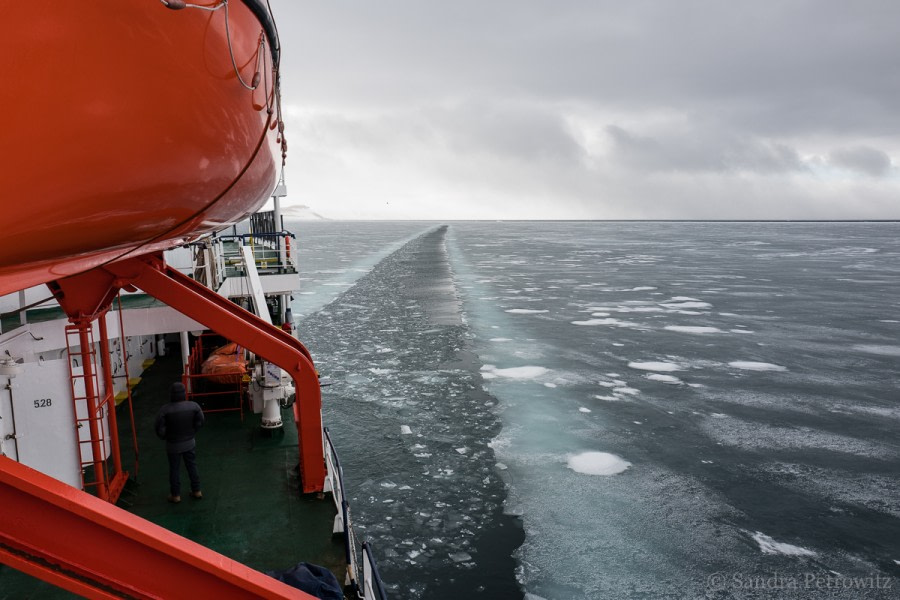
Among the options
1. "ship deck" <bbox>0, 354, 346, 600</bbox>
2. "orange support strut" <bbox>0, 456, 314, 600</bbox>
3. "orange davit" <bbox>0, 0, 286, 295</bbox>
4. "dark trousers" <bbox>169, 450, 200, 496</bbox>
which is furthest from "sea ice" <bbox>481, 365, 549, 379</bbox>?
"orange davit" <bbox>0, 0, 286, 295</bbox>

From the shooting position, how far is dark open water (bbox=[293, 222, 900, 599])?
6.64m

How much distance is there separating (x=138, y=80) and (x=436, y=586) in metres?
6.28

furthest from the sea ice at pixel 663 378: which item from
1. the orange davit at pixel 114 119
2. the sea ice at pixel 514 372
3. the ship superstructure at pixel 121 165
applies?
the orange davit at pixel 114 119

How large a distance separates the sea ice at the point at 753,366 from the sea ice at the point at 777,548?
27.3 feet

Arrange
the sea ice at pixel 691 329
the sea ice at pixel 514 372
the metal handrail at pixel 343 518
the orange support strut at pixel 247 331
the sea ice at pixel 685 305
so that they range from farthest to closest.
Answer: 1. the sea ice at pixel 685 305
2. the sea ice at pixel 691 329
3. the sea ice at pixel 514 372
4. the orange support strut at pixel 247 331
5. the metal handrail at pixel 343 518

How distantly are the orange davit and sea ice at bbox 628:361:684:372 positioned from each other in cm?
1430

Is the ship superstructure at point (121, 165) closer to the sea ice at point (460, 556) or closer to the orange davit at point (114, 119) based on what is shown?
the orange davit at point (114, 119)

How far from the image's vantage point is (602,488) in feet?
27.5

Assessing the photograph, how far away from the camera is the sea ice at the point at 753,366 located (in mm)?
14570

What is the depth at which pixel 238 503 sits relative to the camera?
6055 mm

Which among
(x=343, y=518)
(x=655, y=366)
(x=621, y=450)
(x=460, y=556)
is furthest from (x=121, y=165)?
(x=655, y=366)

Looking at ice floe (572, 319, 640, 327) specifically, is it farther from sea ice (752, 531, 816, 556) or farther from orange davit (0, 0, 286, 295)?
orange davit (0, 0, 286, 295)

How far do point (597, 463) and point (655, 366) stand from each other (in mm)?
6308

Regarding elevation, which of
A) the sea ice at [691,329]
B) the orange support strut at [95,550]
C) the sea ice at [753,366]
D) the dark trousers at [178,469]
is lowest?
the sea ice at [753,366]
